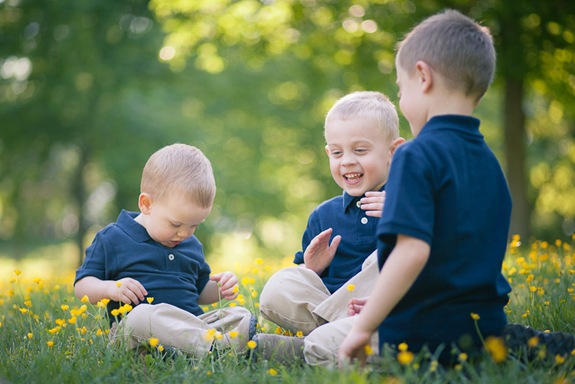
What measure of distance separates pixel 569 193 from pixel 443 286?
1659 centimetres

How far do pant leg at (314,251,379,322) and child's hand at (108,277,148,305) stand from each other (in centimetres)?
94

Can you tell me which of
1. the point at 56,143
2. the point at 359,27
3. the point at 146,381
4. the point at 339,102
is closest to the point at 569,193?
the point at 359,27

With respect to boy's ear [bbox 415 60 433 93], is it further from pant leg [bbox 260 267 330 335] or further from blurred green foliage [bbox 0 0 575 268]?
blurred green foliage [bbox 0 0 575 268]

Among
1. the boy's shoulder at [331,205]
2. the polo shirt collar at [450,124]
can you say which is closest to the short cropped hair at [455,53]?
the polo shirt collar at [450,124]

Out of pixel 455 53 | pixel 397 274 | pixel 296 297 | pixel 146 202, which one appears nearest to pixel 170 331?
pixel 296 297

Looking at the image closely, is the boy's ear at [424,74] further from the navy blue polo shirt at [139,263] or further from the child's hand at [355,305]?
the navy blue polo shirt at [139,263]

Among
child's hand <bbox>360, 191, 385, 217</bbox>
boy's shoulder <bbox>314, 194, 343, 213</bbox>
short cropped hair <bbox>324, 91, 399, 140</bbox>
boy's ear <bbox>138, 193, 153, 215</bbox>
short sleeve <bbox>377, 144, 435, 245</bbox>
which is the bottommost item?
boy's shoulder <bbox>314, 194, 343, 213</bbox>

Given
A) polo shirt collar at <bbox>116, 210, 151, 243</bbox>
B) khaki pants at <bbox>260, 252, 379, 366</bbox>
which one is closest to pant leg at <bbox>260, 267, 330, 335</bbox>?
khaki pants at <bbox>260, 252, 379, 366</bbox>

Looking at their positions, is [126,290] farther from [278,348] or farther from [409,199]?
[409,199]

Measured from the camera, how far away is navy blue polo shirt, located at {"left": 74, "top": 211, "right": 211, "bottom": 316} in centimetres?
373

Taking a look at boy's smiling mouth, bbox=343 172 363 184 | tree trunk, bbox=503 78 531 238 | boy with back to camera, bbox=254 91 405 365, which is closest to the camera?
boy with back to camera, bbox=254 91 405 365

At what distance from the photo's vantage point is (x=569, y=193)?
1784 cm

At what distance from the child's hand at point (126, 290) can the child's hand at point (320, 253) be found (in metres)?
0.90

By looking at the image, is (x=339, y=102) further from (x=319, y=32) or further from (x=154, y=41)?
(x=154, y=41)
